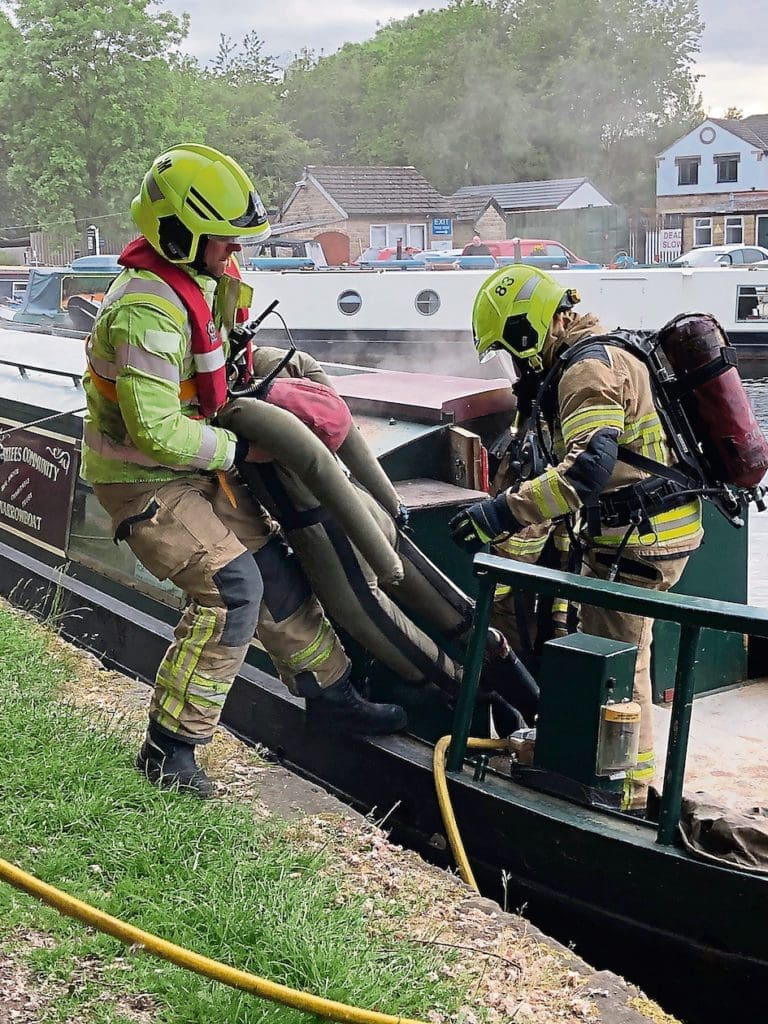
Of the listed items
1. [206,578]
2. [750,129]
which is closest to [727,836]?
[206,578]

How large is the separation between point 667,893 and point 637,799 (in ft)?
1.67

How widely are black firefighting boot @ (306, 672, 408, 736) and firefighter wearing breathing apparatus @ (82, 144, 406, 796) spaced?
8 cm

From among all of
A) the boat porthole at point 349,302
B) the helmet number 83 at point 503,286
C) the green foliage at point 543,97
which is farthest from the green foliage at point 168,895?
the green foliage at point 543,97

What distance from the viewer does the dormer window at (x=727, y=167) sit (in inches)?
2170

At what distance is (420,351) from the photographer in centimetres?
1647

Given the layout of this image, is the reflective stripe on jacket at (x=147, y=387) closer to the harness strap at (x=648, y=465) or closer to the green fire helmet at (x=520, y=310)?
the green fire helmet at (x=520, y=310)

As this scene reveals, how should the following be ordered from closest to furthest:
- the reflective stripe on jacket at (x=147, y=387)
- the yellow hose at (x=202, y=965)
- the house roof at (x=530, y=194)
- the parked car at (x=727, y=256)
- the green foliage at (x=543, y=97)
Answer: the yellow hose at (x=202, y=965)
the reflective stripe on jacket at (x=147, y=387)
the parked car at (x=727, y=256)
the house roof at (x=530, y=194)
the green foliage at (x=543, y=97)

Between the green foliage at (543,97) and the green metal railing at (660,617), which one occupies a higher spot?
the green foliage at (543,97)

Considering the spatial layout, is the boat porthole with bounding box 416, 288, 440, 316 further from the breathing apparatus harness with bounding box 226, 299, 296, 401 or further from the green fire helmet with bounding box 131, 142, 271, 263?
the green fire helmet with bounding box 131, 142, 271, 263

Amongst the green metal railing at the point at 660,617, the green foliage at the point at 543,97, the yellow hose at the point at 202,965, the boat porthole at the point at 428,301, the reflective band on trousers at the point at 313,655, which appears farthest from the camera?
the green foliage at the point at 543,97

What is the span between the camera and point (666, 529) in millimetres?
3982

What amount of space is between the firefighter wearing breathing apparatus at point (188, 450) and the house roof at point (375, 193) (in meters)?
42.2

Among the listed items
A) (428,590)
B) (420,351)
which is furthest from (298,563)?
(420,351)

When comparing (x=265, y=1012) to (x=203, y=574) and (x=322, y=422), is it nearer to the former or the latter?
(x=203, y=574)
